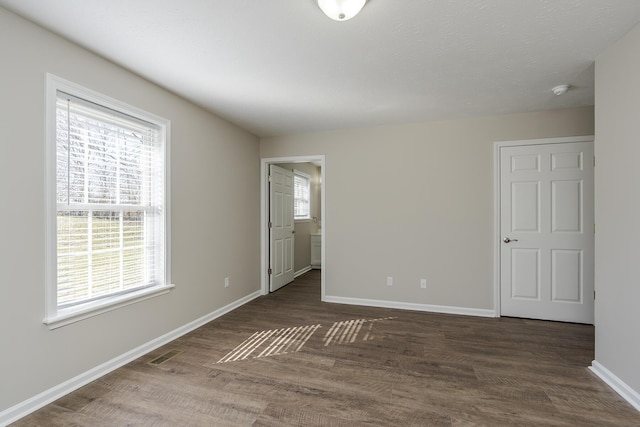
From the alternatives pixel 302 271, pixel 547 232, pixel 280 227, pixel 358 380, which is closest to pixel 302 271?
pixel 302 271

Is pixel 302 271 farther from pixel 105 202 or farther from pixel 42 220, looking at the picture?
pixel 42 220

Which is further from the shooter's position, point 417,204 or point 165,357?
point 417,204

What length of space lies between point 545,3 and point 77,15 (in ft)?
8.95

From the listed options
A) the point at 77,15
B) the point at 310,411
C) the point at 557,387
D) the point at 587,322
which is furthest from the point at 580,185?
the point at 77,15

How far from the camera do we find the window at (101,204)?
2.04 metres

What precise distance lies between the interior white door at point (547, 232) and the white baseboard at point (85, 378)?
12.0 ft

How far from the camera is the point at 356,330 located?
127 inches

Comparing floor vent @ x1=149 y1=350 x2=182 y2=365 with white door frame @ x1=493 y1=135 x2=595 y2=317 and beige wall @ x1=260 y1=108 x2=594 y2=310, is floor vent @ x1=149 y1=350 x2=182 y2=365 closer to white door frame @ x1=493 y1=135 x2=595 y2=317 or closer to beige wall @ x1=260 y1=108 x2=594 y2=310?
beige wall @ x1=260 y1=108 x2=594 y2=310

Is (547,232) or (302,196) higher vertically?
(302,196)

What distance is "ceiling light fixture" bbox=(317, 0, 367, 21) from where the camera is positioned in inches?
64.0

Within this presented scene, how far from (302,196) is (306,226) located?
2.20 ft

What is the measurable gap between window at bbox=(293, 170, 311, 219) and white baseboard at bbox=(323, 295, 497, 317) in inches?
99.0

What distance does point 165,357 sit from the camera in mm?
2582

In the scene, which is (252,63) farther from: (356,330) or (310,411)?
(356,330)
